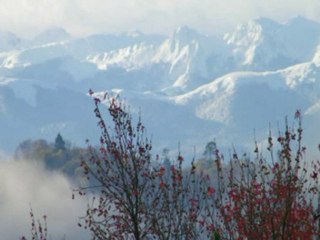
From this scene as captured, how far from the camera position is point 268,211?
14.9m

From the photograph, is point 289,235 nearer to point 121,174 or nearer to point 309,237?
point 309,237

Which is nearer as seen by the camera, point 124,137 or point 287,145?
point 287,145

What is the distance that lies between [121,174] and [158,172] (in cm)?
85

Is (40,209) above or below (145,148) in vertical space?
above

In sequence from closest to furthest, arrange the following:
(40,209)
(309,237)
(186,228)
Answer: (309,237) → (186,228) → (40,209)

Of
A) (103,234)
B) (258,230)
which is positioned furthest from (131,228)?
(258,230)

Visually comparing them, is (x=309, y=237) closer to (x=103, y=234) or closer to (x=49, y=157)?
(x=103, y=234)

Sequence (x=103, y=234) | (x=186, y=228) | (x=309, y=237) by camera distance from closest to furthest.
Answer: (x=309, y=237) < (x=186, y=228) < (x=103, y=234)

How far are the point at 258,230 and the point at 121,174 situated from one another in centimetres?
406

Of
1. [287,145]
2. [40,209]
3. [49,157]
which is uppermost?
[49,157]

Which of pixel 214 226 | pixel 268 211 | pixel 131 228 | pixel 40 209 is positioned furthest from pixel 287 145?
pixel 40 209

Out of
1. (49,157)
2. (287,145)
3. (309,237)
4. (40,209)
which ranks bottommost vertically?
(309,237)

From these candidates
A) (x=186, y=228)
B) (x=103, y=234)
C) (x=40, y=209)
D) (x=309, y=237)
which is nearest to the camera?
(x=309, y=237)

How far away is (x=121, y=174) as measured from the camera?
17.8m
